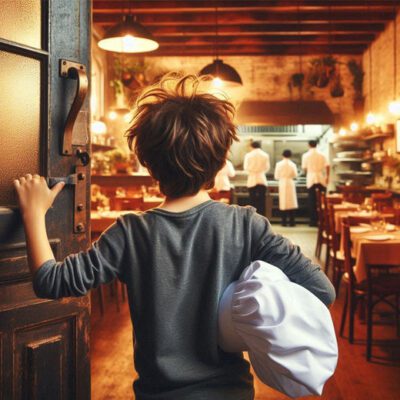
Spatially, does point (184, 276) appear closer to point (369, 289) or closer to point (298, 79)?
point (369, 289)

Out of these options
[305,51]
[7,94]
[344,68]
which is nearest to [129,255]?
[7,94]

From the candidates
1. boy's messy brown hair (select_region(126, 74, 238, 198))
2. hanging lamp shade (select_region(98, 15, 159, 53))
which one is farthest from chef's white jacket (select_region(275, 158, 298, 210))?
boy's messy brown hair (select_region(126, 74, 238, 198))

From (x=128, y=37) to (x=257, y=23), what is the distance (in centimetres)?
519

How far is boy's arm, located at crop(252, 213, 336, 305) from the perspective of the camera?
118 cm

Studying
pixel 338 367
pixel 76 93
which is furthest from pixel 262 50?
pixel 76 93

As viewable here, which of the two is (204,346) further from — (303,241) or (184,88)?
(303,241)

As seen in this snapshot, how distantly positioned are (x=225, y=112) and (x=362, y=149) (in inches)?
436

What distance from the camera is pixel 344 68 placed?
40.2ft

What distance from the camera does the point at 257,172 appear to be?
12.0 metres

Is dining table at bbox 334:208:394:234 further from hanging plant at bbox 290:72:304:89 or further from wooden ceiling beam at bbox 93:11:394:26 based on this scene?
hanging plant at bbox 290:72:304:89

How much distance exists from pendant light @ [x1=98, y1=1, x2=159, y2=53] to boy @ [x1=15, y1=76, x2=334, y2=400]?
3.88 m

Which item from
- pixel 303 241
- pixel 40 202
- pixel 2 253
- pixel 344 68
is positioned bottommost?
pixel 303 241

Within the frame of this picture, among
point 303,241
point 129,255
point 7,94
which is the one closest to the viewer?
point 129,255

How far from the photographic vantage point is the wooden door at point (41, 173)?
57.6 inches
